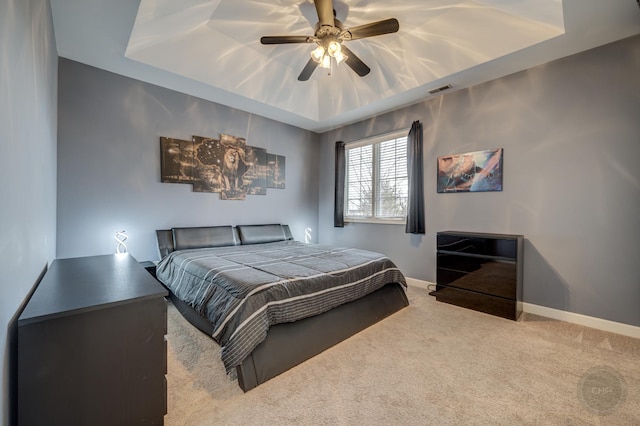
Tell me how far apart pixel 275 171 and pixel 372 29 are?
9.68 ft

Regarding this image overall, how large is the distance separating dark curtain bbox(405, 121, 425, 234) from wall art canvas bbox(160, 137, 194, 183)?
329cm

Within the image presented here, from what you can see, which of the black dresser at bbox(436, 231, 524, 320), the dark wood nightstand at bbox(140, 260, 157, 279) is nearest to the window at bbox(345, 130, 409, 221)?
the black dresser at bbox(436, 231, 524, 320)

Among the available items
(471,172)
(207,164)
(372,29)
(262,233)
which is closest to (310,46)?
(372,29)

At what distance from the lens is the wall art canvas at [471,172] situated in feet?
11.0

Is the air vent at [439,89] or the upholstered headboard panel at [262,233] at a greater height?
the air vent at [439,89]

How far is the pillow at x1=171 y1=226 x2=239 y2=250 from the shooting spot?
357 cm

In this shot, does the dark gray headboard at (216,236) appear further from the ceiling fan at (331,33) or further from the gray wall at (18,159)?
the ceiling fan at (331,33)

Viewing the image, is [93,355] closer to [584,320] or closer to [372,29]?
[372,29]

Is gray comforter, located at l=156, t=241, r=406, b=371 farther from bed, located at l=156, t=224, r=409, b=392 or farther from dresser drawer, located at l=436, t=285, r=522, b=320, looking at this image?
dresser drawer, located at l=436, t=285, r=522, b=320

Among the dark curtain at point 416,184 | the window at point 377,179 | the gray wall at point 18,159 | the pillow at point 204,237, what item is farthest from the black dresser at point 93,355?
the window at point 377,179

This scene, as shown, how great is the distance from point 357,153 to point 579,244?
3312 mm

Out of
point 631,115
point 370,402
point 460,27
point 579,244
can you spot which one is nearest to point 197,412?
point 370,402

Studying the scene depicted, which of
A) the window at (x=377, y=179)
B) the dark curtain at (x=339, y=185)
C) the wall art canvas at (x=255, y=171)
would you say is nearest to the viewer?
the window at (x=377, y=179)

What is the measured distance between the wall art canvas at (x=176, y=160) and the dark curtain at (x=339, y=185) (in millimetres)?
2555
